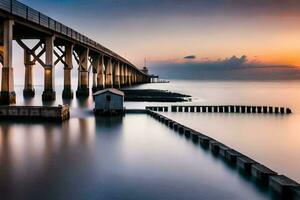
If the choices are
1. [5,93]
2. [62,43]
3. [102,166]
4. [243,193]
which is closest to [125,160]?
[102,166]

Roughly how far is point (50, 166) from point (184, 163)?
673 centimetres

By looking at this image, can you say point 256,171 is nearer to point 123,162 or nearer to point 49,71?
point 123,162

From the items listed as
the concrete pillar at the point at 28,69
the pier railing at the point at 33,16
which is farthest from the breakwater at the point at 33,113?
the concrete pillar at the point at 28,69

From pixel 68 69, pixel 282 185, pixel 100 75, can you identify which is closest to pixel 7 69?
pixel 68 69

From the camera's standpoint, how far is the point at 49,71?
2094 inches

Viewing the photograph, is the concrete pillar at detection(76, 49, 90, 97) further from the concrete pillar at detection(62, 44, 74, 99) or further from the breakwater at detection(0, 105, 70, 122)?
the breakwater at detection(0, 105, 70, 122)

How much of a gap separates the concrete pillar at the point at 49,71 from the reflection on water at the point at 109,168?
2684 centimetres

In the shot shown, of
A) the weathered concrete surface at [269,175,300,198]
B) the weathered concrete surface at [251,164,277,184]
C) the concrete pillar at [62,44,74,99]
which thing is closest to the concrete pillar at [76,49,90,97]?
the concrete pillar at [62,44,74,99]

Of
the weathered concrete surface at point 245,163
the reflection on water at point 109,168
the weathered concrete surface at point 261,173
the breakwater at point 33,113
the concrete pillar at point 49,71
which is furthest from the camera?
the concrete pillar at point 49,71

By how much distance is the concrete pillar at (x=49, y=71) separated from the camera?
52031mm

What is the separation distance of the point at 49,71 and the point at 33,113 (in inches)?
881

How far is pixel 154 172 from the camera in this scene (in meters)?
16.0

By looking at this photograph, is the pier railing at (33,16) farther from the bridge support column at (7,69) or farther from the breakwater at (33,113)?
the breakwater at (33,113)

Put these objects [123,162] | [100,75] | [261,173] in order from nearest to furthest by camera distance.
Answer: [261,173] < [123,162] < [100,75]
